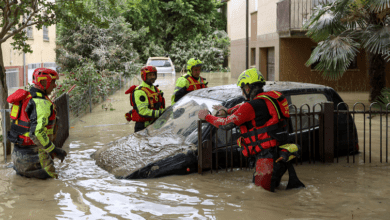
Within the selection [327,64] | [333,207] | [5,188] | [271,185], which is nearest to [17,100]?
[5,188]

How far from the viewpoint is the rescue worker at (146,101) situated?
6.62m

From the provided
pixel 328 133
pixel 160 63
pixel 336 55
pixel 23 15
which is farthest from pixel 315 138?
pixel 160 63

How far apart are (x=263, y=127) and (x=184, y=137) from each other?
54.1 inches

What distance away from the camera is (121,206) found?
457 centimetres

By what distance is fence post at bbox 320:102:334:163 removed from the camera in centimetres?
611

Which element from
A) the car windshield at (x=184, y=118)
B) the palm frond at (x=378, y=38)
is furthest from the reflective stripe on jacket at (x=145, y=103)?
the palm frond at (x=378, y=38)

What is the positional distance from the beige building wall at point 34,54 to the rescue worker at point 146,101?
497 inches

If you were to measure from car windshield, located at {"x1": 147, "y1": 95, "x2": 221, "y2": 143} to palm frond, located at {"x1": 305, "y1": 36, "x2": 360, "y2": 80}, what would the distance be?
246 inches

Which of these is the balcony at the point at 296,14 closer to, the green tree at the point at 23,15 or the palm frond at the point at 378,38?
the palm frond at the point at 378,38

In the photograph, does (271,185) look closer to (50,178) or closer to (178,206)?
(178,206)

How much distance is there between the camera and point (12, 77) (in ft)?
64.5

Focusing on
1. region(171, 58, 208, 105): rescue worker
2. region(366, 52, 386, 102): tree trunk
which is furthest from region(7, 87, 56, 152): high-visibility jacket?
region(366, 52, 386, 102): tree trunk

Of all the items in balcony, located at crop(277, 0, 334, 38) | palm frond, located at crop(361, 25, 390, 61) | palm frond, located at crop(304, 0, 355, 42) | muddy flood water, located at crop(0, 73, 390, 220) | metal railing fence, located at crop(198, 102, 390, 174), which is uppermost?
balcony, located at crop(277, 0, 334, 38)

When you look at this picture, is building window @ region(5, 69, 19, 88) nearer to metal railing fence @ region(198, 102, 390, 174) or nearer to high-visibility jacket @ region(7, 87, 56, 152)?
high-visibility jacket @ region(7, 87, 56, 152)
